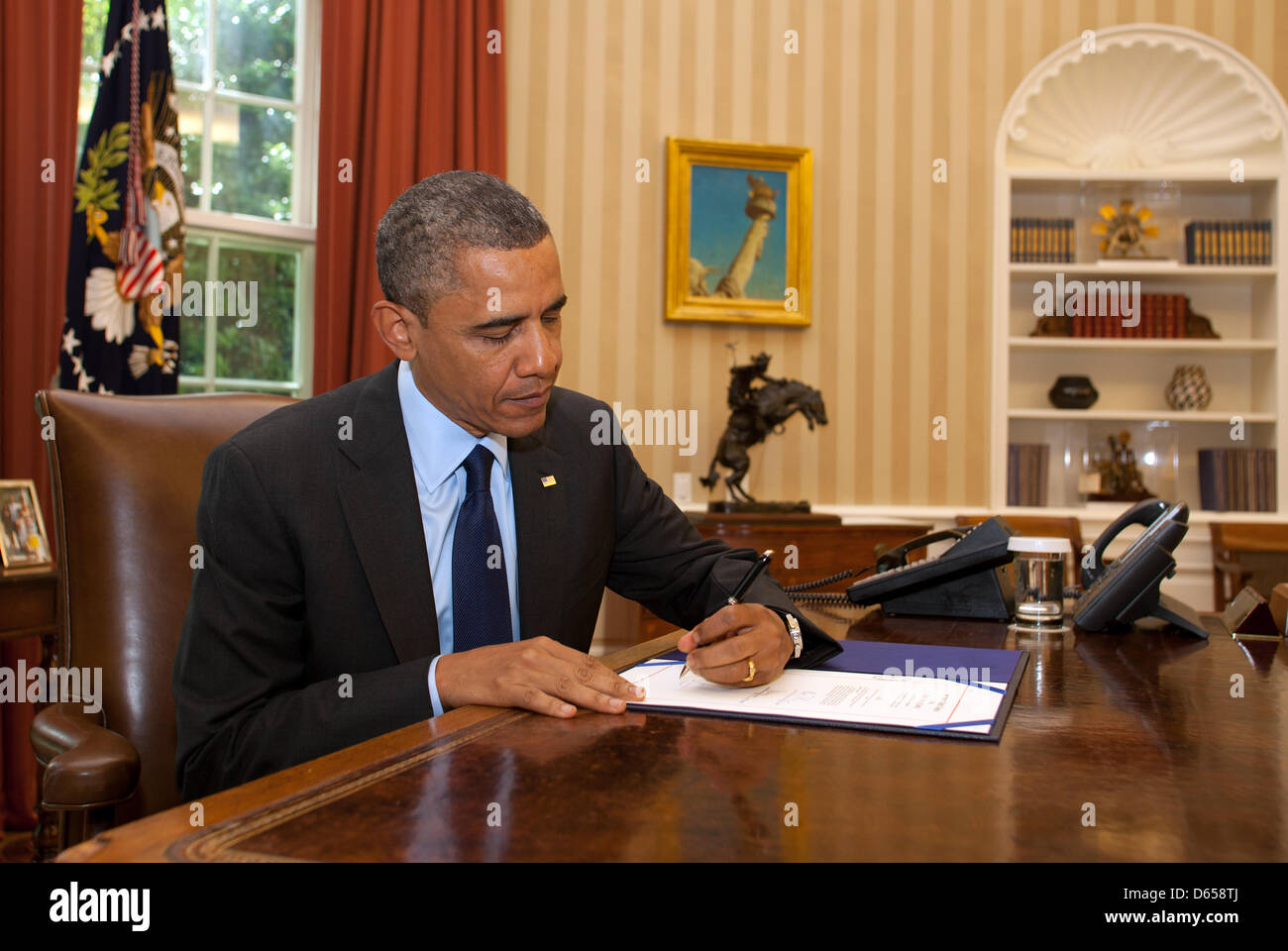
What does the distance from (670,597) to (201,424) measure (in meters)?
0.81

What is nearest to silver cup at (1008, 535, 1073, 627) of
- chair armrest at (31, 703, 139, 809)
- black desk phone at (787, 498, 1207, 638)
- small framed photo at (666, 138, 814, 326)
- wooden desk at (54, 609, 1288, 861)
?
black desk phone at (787, 498, 1207, 638)

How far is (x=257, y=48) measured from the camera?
3.90m

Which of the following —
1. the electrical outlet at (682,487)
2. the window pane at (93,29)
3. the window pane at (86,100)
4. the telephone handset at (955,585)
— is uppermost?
the window pane at (93,29)

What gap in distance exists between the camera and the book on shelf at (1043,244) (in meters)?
4.61

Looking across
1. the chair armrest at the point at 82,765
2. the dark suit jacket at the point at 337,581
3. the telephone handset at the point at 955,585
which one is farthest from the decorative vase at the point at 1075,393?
the chair armrest at the point at 82,765

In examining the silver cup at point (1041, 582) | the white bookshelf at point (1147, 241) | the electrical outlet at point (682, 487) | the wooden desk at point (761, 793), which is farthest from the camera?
the white bookshelf at point (1147, 241)

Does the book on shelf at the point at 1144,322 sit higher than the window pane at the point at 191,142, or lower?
lower

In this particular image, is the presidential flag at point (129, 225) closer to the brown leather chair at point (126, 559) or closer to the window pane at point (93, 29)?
the window pane at point (93, 29)

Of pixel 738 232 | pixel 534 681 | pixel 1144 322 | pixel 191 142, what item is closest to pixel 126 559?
pixel 534 681

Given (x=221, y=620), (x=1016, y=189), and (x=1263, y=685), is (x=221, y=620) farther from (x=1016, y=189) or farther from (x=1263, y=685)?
(x=1016, y=189)

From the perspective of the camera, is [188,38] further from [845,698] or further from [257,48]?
[845,698]

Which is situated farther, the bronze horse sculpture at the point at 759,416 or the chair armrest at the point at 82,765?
the bronze horse sculpture at the point at 759,416

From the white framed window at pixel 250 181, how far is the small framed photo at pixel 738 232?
1485mm

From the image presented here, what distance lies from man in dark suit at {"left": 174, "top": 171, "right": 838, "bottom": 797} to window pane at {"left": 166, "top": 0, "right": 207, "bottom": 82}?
280 centimetres
